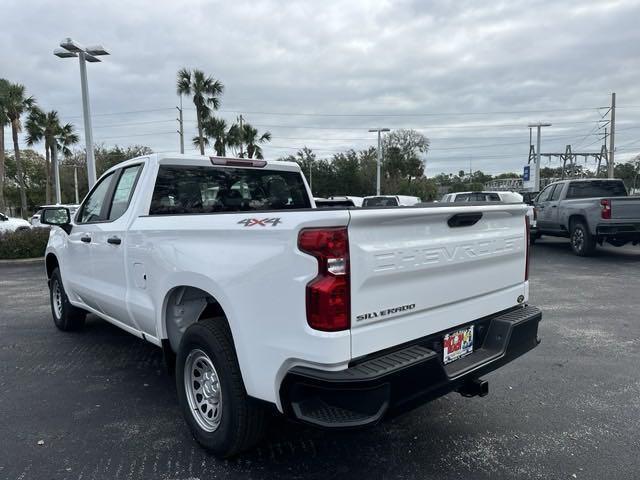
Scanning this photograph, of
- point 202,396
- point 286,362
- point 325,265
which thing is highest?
point 325,265

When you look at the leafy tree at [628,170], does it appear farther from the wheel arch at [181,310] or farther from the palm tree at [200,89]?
the wheel arch at [181,310]

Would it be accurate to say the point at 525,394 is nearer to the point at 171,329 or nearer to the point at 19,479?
the point at 171,329

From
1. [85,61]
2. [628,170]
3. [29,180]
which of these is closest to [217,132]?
[85,61]

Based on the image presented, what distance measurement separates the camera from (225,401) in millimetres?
2760

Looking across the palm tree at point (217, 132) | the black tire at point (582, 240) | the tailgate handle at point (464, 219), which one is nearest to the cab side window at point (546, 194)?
the black tire at point (582, 240)

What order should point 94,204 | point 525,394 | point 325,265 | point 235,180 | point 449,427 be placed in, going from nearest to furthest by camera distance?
point 325,265
point 449,427
point 525,394
point 235,180
point 94,204

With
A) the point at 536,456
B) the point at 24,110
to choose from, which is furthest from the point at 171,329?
the point at 24,110

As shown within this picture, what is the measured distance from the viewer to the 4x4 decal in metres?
2.42

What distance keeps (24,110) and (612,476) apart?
36.9m

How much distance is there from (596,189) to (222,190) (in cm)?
1246

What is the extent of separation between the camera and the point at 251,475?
2850 mm

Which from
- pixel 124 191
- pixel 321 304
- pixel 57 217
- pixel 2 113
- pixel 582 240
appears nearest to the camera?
pixel 321 304

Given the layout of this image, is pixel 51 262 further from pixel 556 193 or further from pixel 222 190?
pixel 556 193

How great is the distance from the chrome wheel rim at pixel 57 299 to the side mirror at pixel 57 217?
109 cm
